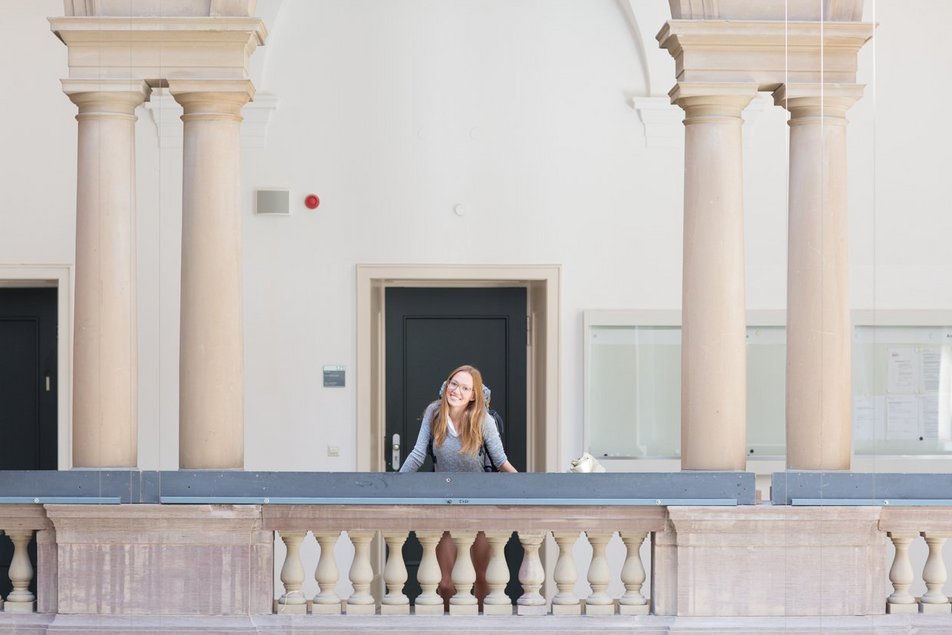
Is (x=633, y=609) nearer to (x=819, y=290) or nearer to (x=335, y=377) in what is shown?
(x=819, y=290)

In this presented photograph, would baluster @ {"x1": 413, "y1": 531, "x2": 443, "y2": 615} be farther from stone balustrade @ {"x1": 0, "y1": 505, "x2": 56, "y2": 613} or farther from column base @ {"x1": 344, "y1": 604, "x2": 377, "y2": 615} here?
stone balustrade @ {"x1": 0, "y1": 505, "x2": 56, "y2": 613}

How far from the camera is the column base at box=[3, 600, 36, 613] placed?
5.66 m

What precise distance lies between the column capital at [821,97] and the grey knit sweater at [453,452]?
1.86 m

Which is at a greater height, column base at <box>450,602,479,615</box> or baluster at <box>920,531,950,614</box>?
baluster at <box>920,531,950,614</box>

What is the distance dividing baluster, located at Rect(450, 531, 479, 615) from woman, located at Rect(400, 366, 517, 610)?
146 mm

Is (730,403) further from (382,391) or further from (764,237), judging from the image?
(382,391)

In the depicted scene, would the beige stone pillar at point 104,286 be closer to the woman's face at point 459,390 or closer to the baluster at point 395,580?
the baluster at point 395,580

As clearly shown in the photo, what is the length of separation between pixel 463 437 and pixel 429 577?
624 mm

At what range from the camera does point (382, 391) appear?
8.57 meters

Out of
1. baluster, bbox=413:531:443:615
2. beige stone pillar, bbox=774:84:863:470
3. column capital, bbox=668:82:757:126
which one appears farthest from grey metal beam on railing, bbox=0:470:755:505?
column capital, bbox=668:82:757:126

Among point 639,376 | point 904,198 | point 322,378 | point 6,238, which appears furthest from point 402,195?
point 904,198

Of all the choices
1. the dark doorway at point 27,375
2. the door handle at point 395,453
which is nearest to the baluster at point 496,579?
the door handle at point 395,453

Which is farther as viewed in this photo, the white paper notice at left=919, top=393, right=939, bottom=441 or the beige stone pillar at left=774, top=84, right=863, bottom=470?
the white paper notice at left=919, top=393, right=939, bottom=441

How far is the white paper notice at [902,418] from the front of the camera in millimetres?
8219
